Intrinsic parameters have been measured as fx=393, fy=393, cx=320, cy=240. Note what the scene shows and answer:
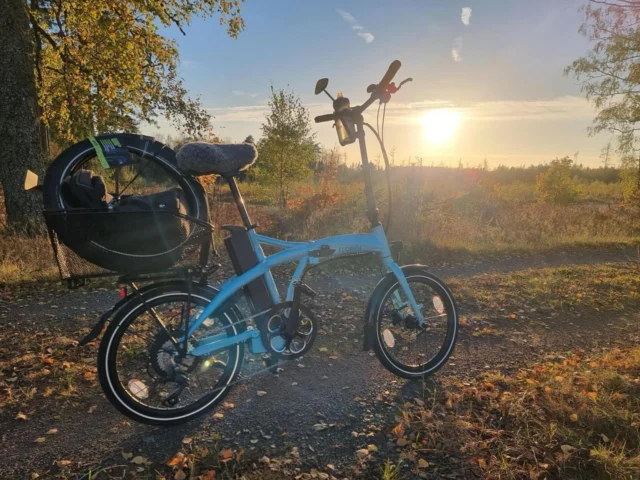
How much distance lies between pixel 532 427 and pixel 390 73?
265cm

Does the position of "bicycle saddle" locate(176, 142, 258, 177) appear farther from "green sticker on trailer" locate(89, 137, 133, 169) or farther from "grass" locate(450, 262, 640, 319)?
"grass" locate(450, 262, 640, 319)

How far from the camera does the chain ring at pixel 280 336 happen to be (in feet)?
9.57

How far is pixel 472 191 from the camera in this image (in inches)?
722

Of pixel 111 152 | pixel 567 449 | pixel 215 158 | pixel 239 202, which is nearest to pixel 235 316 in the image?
pixel 239 202

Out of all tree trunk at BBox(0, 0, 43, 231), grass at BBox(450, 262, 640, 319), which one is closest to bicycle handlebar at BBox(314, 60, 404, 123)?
grass at BBox(450, 262, 640, 319)

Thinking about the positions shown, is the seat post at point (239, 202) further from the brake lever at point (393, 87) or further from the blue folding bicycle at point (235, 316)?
the brake lever at point (393, 87)

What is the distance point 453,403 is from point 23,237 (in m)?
7.67

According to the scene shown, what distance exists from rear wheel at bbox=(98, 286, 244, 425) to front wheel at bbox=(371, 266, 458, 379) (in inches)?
44.8

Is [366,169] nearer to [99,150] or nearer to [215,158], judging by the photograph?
[215,158]

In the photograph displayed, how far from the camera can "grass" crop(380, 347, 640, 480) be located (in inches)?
91.4

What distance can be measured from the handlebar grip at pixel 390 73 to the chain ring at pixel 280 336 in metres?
1.77

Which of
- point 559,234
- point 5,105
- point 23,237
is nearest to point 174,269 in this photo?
point 23,237

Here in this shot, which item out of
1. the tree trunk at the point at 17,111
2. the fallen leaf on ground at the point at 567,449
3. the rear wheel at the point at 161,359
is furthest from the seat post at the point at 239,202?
the tree trunk at the point at 17,111

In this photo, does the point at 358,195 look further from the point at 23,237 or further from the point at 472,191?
the point at 23,237
